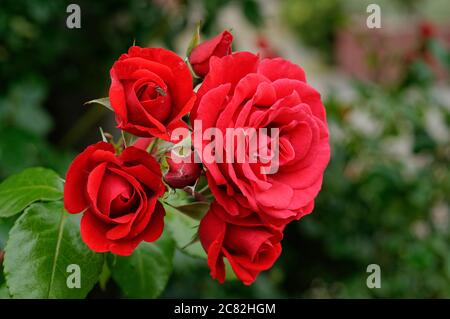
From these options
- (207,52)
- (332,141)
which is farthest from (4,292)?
(332,141)

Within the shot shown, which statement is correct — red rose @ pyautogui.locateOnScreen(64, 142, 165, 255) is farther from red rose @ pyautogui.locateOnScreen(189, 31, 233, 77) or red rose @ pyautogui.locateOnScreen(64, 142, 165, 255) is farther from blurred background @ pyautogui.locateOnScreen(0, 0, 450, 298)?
blurred background @ pyautogui.locateOnScreen(0, 0, 450, 298)

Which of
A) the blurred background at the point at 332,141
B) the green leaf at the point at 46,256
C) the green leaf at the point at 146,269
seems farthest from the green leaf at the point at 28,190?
the blurred background at the point at 332,141

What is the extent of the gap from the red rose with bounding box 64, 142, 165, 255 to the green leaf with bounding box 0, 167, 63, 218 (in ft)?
0.36

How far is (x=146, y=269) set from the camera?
722 mm

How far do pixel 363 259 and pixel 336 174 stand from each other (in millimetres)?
234

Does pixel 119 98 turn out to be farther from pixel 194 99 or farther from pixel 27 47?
pixel 27 47

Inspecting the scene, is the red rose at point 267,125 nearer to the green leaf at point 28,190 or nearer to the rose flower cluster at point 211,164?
the rose flower cluster at point 211,164

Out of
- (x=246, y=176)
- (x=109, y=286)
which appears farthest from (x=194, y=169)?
(x=109, y=286)

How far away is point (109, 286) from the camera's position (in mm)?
1473

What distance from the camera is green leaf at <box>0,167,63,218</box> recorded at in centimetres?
61

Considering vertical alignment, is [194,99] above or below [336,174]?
above

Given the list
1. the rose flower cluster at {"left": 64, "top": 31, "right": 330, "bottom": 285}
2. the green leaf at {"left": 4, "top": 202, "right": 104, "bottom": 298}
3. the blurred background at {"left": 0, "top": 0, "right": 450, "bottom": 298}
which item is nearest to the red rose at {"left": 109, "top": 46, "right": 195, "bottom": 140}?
the rose flower cluster at {"left": 64, "top": 31, "right": 330, "bottom": 285}

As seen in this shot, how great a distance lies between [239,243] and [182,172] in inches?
3.2
